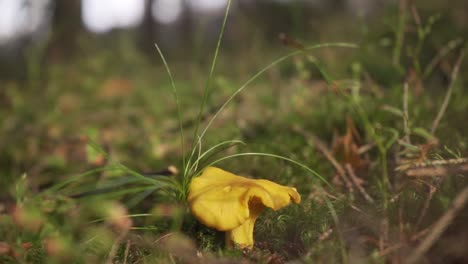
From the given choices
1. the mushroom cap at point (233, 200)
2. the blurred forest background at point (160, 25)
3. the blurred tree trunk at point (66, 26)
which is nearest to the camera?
the mushroom cap at point (233, 200)

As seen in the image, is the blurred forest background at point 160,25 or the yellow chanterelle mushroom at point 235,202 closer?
the yellow chanterelle mushroom at point 235,202

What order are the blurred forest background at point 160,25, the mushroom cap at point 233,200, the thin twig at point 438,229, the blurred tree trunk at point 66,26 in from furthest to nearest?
the blurred tree trunk at point 66,26 < the blurred forest background at point 160,25 < the mushroom cap at point 233,200 < the thin twig at point 438,229

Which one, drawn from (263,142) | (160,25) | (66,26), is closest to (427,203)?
(263,142)

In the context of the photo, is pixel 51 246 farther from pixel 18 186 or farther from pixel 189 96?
pixel 189 96

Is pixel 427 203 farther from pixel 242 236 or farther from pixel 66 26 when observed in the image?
pixel 66 26

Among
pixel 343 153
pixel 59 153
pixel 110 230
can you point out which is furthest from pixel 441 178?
pixel 59 153

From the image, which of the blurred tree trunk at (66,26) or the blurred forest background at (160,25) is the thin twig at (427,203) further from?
the blurred tree trunk at (66,26)

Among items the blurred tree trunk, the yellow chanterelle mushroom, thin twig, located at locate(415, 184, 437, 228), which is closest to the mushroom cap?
Result: the yellow chanterelle mushroom

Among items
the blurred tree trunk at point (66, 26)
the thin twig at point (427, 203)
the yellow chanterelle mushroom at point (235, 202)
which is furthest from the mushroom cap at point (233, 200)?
the blurred tree trunk at point (66, 26)
